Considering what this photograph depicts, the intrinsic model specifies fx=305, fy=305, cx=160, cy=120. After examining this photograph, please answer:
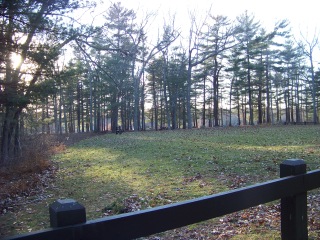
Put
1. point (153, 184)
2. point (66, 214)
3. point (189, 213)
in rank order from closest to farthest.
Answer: point (66, 214), point (189, 213), point (153, 184)

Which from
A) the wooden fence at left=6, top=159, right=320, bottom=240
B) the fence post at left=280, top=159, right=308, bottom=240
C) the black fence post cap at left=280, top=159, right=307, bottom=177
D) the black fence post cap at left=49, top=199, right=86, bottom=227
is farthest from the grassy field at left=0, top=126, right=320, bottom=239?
the black fence post cap at left=49, top=199, right=86, bottom=227

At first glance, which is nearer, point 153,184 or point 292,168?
point 292,168

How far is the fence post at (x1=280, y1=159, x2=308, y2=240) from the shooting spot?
118 inches

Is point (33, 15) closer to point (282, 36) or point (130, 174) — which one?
point (130, 174)

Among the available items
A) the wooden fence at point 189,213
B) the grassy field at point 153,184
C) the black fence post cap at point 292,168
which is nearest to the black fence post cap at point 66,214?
the wooden fence at point 189,213

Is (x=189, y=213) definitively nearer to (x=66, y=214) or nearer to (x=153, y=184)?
(x=66, y=214)

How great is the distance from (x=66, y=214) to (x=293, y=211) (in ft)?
7.37

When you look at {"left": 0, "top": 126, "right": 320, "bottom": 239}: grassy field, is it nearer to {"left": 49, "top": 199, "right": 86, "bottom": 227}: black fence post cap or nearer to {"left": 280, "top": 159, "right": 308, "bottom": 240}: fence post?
{"left": 280, "top": 159, "right": 308, "bottom": 240}: fence post

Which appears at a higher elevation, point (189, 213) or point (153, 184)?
point (189, 213)

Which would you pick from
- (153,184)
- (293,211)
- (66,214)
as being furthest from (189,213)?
(153,184)

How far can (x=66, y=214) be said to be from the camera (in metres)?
1.78

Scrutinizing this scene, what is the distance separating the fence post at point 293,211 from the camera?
3000mm

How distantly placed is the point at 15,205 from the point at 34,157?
620cm

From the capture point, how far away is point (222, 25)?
45219mm
